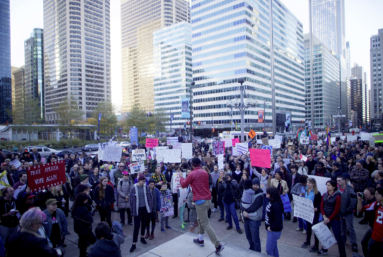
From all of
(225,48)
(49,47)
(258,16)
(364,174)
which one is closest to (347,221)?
(364,174)

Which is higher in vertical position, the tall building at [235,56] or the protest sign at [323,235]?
the tall building at [235,56]

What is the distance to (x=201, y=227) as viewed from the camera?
16.5ft

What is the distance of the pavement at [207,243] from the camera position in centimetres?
476

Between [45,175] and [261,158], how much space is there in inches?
311

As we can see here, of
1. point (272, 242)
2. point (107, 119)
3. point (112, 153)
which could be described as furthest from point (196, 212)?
point (107, 119)

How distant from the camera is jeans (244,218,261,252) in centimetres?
526

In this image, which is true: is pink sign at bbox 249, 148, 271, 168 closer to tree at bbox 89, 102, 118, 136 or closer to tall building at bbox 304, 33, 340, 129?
tree at bbox 89, 102, 118, 136

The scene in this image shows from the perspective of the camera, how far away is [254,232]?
528cm

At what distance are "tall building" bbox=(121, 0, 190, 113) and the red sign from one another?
153152mm

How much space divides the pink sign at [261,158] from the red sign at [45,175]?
7360 millimetres

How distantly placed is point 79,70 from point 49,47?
29726mm

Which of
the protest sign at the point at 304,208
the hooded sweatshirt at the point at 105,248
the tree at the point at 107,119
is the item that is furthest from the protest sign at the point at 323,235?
the tree at the point at 107,119

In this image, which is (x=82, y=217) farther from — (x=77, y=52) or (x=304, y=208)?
(x=77, y=52)

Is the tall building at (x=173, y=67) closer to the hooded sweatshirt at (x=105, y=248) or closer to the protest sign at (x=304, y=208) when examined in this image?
the protest sign at (x=304, y=208)
